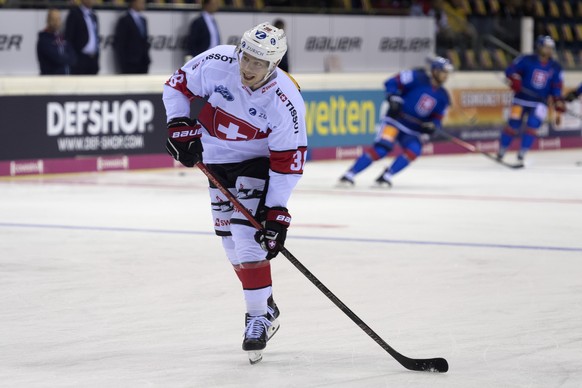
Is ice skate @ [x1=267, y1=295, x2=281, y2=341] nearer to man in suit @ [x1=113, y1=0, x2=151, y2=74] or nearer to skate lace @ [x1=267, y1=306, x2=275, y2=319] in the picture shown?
skate lace @ [x1=267, y1=306, x2=275, y2=319]

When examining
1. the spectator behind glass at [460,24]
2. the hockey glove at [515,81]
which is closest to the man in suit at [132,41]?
the hockey glove at [515,81]

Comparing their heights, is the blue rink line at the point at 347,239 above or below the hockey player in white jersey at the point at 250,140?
below

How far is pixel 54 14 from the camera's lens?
14188 millimetres

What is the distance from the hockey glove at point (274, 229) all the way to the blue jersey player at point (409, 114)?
27.2 feet

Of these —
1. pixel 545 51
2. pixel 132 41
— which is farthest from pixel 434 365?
pixel 545 51

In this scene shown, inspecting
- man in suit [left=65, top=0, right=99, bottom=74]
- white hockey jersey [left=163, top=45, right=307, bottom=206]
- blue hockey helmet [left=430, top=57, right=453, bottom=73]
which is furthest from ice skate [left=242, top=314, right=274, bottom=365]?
man in suit [left=65, top=0, right=99, bottom=74]

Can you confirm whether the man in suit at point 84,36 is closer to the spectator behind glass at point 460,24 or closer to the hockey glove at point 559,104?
the hockey glove at point 559,104

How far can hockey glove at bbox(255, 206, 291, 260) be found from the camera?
17.6 ft

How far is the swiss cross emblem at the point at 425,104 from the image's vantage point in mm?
13734

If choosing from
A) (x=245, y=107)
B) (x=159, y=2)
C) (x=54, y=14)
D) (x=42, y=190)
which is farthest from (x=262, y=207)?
(x=159, y=2)

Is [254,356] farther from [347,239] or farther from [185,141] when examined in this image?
[347,239]

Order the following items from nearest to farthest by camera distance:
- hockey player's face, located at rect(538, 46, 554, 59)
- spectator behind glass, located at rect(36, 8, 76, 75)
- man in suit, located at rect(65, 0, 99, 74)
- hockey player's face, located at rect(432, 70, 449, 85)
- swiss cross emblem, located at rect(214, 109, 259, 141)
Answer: swiss cross emblem, located at rect(214, 109, 259, 141) → hockey player's face, located at rect(432, 70, 449, 85) → spectator behind glass, located at rect(36, 8, 76, 75) → man in suit, located at rect(65, 0, 99, 74) → hockey player's face, located at rect(538, 46, 554, 59)

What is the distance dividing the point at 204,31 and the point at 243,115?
10.6 meters

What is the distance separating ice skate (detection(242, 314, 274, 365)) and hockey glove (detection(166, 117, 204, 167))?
70 centimetres
